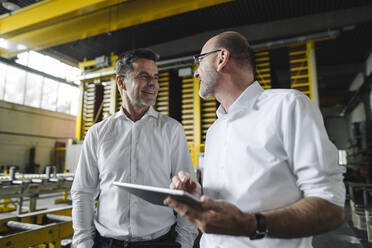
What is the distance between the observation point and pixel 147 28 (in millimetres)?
7184

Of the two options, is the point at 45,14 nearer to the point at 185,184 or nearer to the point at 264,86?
the point at 264,86

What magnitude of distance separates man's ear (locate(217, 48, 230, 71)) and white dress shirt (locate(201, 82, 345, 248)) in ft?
0.52

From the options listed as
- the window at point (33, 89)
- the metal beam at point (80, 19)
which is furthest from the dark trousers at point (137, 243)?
the window at point (33, 89)

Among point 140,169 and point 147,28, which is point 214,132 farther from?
point 147,28

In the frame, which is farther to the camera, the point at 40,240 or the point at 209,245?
the point at 40,240

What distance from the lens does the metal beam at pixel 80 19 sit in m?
4.64

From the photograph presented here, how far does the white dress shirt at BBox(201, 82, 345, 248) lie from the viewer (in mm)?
765

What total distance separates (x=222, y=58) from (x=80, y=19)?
5806 millimetres

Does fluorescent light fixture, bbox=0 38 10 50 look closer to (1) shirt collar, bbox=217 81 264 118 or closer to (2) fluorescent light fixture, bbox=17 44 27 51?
(2) fluorescent light fixture, bbox=17 44 27 51

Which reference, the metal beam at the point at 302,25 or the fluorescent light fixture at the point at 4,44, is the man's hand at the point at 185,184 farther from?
the fluorescent light fixture at the point at 4,44

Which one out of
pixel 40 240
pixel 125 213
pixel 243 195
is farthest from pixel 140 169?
pixel 40 240

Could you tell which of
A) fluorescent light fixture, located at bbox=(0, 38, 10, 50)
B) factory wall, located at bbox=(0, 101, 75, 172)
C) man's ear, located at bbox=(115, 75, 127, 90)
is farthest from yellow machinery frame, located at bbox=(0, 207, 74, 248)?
factory wall, located at bbox=(0, 101, 75, 172)

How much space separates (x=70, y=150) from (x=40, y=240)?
6.08 m

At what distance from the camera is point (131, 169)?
1.48 meters
